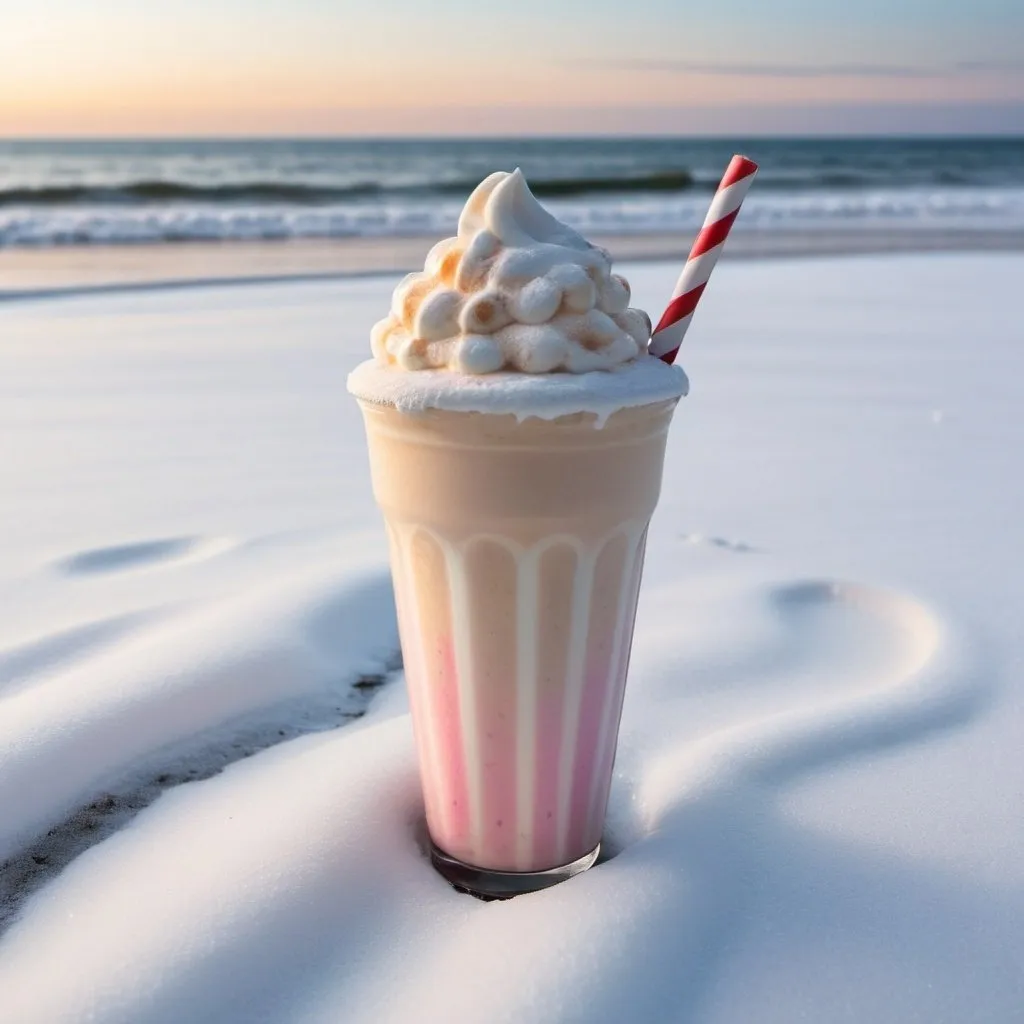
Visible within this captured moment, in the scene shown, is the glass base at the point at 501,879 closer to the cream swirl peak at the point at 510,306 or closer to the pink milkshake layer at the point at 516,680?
the pink milkshake layer at the point at 516,680

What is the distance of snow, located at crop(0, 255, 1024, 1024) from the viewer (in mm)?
1026

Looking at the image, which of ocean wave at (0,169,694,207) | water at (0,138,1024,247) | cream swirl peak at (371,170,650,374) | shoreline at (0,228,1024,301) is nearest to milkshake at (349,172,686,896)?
cream swirl peak at (371,170,650,374)

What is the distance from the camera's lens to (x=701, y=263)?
1.17m

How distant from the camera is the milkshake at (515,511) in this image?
1026mm

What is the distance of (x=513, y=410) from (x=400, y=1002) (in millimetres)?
542

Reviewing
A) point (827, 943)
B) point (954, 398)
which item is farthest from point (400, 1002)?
point (954, 398)

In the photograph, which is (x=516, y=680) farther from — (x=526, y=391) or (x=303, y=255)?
(x=303, y=255)

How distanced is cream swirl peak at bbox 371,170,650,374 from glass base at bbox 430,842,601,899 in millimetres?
553

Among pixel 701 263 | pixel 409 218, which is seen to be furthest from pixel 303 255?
pixel 701 263

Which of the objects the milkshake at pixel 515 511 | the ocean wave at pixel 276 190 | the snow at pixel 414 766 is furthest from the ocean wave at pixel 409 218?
the milkshake at pixel 515 511

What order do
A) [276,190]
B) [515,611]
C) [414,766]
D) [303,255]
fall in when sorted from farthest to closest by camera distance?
[276,190] < [303,255] < [414,766] < [515,611]

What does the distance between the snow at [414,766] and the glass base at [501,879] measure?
35 millimetres

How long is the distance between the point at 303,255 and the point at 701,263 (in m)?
6.81

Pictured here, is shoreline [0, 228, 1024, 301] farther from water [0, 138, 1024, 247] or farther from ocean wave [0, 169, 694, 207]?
ocean wave [0, 169, 694, 207]
